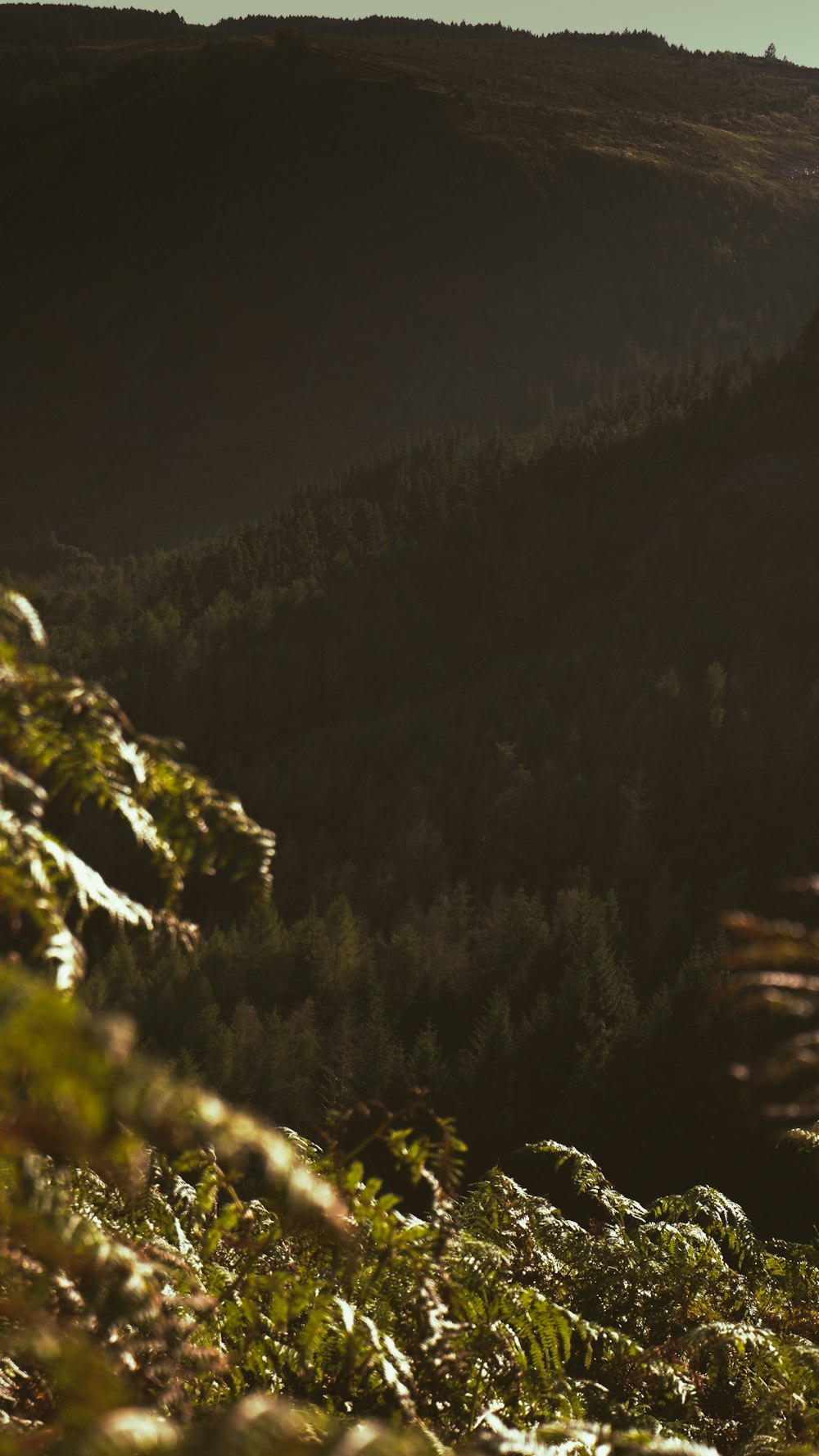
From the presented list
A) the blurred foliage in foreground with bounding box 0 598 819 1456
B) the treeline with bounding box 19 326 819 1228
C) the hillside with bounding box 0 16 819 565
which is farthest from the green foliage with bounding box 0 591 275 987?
the hillside with bounding box 0 16 819 565

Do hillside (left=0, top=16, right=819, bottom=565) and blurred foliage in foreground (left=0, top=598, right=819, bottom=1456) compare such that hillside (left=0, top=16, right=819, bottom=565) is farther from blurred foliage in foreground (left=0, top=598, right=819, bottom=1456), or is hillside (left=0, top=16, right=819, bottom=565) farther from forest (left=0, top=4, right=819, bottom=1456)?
blurred foliage in foreground (left=0, top=598, right=819, bottom=1456)

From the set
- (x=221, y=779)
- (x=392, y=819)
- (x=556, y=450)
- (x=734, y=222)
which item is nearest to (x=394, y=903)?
(x=392, y=819)

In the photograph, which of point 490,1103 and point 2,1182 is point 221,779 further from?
point 2,1182

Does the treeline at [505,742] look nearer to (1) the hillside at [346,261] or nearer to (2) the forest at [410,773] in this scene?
Result: (2) the forest at [410,773]

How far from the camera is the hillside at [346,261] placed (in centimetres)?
13475

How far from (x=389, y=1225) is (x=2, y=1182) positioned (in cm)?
76

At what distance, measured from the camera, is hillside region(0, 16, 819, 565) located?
135m

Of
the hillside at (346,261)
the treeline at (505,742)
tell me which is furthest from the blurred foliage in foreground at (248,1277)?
the hillside at (346,261)

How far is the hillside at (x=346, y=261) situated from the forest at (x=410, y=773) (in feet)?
2.08

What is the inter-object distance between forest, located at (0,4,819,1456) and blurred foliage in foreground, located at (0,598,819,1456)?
0.5 inches

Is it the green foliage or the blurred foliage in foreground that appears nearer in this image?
the blurred foliage in foreground

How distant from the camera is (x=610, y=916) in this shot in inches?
1138

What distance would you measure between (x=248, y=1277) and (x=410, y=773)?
41910mm

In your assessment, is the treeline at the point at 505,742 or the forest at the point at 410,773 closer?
the forest at the point at 410,773
